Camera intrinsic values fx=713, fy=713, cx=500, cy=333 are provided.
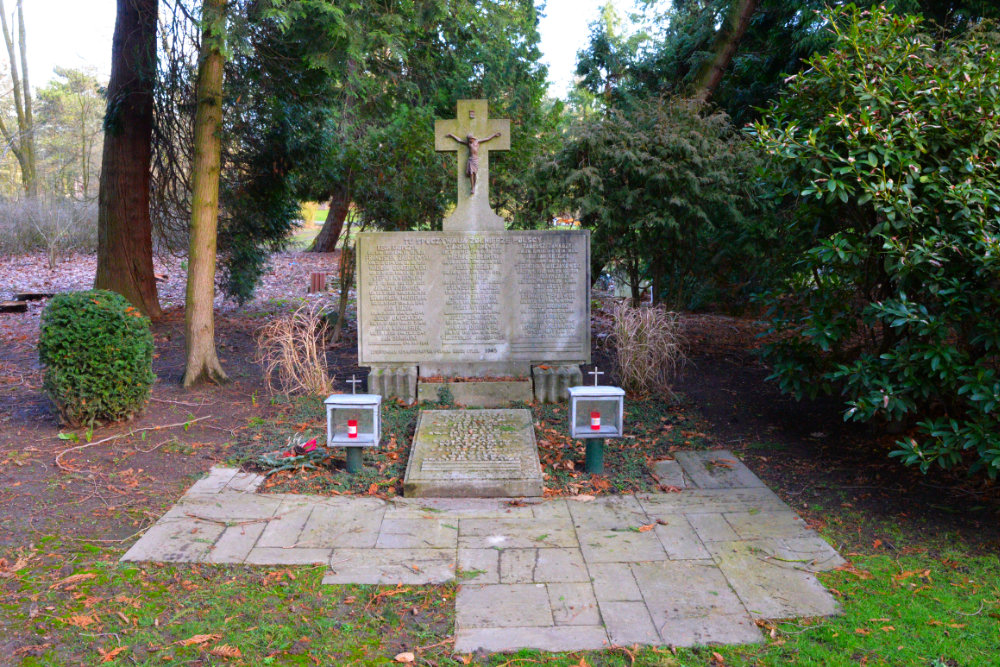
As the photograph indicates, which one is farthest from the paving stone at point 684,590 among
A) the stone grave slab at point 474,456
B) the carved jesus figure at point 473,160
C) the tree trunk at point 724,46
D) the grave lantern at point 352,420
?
the tree trunk at point 724,46

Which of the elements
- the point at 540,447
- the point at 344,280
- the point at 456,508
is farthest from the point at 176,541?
the point at 344,280

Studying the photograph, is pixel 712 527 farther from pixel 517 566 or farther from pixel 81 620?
pixel 81 620

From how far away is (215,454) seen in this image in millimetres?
5652

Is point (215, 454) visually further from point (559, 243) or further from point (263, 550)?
point (559, 243)

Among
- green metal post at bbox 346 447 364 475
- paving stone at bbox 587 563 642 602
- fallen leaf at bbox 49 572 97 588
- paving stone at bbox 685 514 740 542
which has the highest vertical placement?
green metal post at bbox 346 447 364 475

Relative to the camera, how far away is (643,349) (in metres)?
7.19

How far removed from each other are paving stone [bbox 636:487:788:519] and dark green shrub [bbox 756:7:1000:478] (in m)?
0.80

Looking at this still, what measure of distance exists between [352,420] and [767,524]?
2.90 meters

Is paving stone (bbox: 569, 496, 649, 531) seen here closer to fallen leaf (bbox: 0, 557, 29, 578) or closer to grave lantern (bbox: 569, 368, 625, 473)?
grave lantern (bbox: 569, 368, 625, 473)

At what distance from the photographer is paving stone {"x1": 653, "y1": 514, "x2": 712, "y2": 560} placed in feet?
13.5

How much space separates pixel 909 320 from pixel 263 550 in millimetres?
4108

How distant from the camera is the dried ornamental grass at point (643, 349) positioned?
7.18 m

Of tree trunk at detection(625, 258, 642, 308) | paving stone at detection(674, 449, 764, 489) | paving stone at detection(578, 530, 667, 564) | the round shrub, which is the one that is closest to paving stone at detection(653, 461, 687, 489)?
paving stone at detection(674, 449, 764, 489)

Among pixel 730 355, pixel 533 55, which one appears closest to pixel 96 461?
pixel 730 355
